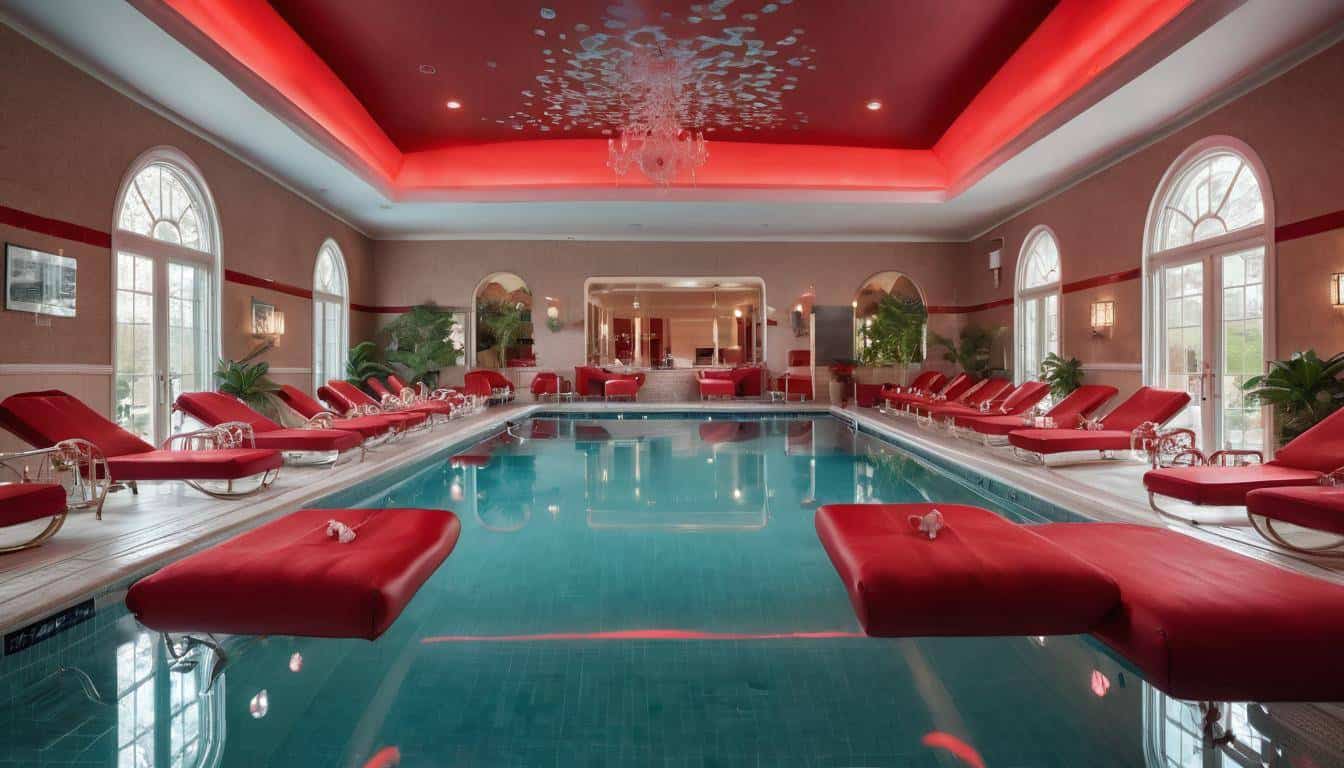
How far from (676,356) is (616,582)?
14.6 meters

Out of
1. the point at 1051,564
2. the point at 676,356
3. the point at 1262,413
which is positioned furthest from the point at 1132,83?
the point at 676,356

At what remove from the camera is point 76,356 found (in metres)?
6.16

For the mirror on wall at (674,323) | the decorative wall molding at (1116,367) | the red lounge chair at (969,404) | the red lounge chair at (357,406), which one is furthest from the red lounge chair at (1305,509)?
the mirror on wall at (674,323)

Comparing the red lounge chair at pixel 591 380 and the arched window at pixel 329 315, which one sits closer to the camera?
the arched window at pixel 329 315

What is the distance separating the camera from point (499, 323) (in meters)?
14.5

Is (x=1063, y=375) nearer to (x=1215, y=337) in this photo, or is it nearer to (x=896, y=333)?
(x=1215, y=337)

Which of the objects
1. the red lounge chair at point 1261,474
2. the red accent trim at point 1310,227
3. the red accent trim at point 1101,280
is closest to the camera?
the red lounge chair at point 1261,474

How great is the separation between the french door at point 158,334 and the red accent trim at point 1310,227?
1045 cm

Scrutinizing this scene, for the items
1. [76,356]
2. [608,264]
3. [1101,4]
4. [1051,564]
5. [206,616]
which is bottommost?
[206,616]

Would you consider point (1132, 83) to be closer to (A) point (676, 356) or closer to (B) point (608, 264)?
(B) point (608, 264)

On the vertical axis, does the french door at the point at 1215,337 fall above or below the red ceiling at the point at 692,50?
below

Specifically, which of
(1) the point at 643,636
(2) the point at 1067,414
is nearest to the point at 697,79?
(2) the point at 1067,414

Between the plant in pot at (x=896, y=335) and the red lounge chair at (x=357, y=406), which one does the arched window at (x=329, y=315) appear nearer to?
the red lounge chair at (x=357, y=406)

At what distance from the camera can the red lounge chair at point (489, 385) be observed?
12.9 meters
